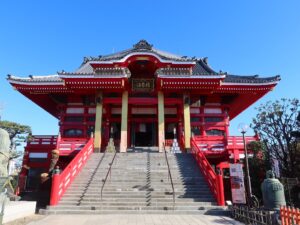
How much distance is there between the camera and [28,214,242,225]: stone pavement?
744cm

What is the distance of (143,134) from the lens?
67.5 feet

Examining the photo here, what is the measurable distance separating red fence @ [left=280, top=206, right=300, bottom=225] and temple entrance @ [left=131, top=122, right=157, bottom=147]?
13.6 m

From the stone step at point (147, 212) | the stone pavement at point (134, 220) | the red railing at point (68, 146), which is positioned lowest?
the stone pavement at point (134, 220)

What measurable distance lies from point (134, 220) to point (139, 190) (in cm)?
280

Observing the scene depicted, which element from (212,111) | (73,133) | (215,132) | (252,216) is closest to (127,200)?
(252,216)

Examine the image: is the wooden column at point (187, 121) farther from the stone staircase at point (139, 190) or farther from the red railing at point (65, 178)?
the red railing at point (65, 178)

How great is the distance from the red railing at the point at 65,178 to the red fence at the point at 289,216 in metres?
7.83

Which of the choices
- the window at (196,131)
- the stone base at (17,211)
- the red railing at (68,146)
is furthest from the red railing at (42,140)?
the window at (196,131)

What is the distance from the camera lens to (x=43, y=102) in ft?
67.8

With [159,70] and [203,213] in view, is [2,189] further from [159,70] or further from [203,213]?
[159,70]

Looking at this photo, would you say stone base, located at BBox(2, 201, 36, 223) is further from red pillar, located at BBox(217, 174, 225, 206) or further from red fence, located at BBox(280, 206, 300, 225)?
red fence, located at BBox(280, 206, 300, 225)

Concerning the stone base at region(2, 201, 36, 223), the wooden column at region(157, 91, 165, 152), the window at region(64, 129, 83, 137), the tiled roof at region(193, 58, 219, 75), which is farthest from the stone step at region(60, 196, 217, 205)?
the tiled roof at region(193, 58, 219, 75)

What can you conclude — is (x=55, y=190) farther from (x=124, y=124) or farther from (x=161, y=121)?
(x=161, y=121)

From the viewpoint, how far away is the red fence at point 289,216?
18.8ft
